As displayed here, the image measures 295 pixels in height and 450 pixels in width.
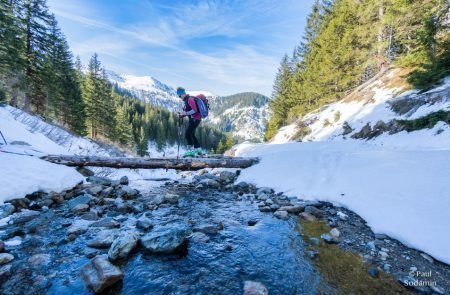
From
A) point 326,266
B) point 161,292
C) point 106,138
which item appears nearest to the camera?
point 161,292

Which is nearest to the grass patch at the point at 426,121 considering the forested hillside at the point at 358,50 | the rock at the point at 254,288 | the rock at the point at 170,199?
the forested hillside at the point at 358,50

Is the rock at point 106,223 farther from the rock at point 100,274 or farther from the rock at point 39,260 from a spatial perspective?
the rock at point 100,274

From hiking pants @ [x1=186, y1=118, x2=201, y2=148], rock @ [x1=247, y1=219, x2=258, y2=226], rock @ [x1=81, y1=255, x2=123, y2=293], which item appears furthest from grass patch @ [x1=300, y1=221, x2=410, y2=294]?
hiking pants @ [x1=186, y1=118, x2=201, y2=148]

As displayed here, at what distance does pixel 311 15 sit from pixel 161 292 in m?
44.7

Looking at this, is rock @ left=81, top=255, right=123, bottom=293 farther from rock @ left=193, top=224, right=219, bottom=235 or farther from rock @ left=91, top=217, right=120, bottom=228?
rock @ left=193, top=224, right=219, bottom=235

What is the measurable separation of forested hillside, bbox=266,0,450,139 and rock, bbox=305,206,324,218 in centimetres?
1316

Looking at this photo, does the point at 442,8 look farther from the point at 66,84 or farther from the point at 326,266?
the point at 66,84

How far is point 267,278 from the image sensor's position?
170 inches

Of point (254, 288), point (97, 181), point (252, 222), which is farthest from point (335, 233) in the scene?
point (97, 181)

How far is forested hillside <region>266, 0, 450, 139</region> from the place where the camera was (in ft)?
48.8

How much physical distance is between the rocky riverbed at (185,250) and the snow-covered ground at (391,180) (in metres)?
0.40

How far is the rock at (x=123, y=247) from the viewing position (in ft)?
15.4

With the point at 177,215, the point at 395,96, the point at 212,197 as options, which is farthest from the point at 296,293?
the point at 395,96

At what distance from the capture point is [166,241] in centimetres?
519
